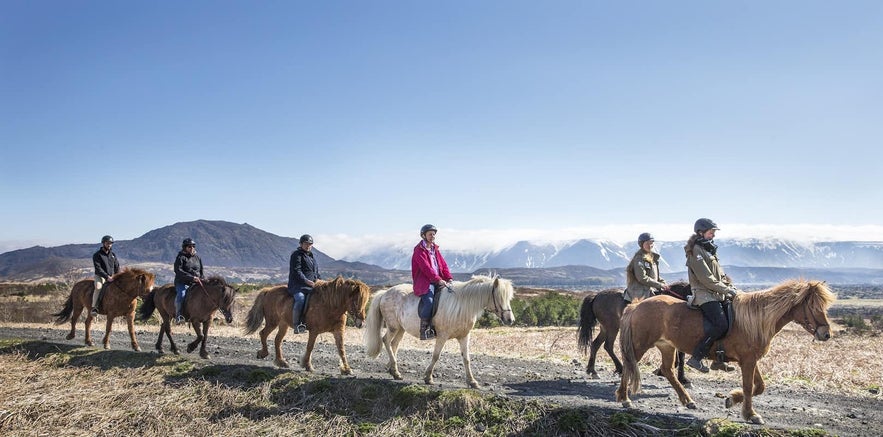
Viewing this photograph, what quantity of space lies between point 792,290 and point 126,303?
16731 mm

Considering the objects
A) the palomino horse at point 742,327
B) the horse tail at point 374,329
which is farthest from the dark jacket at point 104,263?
the palomino horse at point 742,327

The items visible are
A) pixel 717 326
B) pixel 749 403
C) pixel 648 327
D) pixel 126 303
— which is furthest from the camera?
pixel 126 303

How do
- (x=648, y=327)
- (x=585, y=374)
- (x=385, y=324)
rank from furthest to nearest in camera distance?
1. (x=585, y=374)
2. (x=385, y=324)
3. (x=648, y=327)

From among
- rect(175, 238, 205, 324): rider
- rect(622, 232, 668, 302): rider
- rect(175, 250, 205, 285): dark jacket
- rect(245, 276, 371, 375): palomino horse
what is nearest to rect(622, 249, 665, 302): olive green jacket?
rect(622, 232, 668, 302): rider

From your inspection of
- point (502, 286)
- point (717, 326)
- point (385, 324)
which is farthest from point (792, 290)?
point (385, 324)

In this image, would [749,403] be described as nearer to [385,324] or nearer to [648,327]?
[648,327]

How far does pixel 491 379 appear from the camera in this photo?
11.4m

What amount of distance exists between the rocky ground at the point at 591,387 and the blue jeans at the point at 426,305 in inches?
53.6

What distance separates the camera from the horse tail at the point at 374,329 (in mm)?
11602

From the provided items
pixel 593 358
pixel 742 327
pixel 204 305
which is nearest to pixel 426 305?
pixel 593 358

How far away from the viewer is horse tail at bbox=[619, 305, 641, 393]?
29.2ft

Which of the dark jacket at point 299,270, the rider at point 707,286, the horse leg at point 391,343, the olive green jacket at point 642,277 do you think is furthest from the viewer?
the dark jacket at point 299,270

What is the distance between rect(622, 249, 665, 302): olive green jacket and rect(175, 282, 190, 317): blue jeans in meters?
11.7

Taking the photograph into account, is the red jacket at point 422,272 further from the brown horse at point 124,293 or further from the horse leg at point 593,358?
the brown horse at point 124,293
